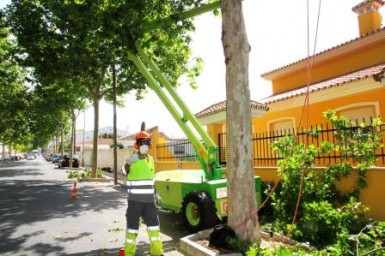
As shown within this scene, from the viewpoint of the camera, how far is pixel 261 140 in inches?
437

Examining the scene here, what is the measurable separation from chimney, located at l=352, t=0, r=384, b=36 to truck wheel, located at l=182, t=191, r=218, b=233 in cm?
1389

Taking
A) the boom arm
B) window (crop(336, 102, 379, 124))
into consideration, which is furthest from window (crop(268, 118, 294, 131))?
the boom arm

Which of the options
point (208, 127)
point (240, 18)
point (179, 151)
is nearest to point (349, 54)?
point (208, 127)

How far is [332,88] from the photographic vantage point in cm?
1300

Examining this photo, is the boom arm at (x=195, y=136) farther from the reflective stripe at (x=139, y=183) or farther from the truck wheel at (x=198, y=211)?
the reflective stripe at (x=139, y=183)

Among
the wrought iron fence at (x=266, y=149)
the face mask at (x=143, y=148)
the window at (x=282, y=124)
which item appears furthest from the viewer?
the window at (x=282, y=124)

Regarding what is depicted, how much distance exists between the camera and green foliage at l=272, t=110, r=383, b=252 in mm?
6766

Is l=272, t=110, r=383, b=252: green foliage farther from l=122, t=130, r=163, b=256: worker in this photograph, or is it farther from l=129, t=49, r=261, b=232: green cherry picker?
l=122, t=130, r=163, b=256: worker

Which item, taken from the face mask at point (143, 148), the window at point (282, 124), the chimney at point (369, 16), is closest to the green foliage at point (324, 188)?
the face mask at point (143, 148)

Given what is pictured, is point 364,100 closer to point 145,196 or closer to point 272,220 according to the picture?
point 272,220

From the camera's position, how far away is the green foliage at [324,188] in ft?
22.2

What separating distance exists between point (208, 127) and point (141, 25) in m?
4.77

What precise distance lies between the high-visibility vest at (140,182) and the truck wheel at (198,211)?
199 centimetres

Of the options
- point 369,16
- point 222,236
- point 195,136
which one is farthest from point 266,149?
point 369,16
